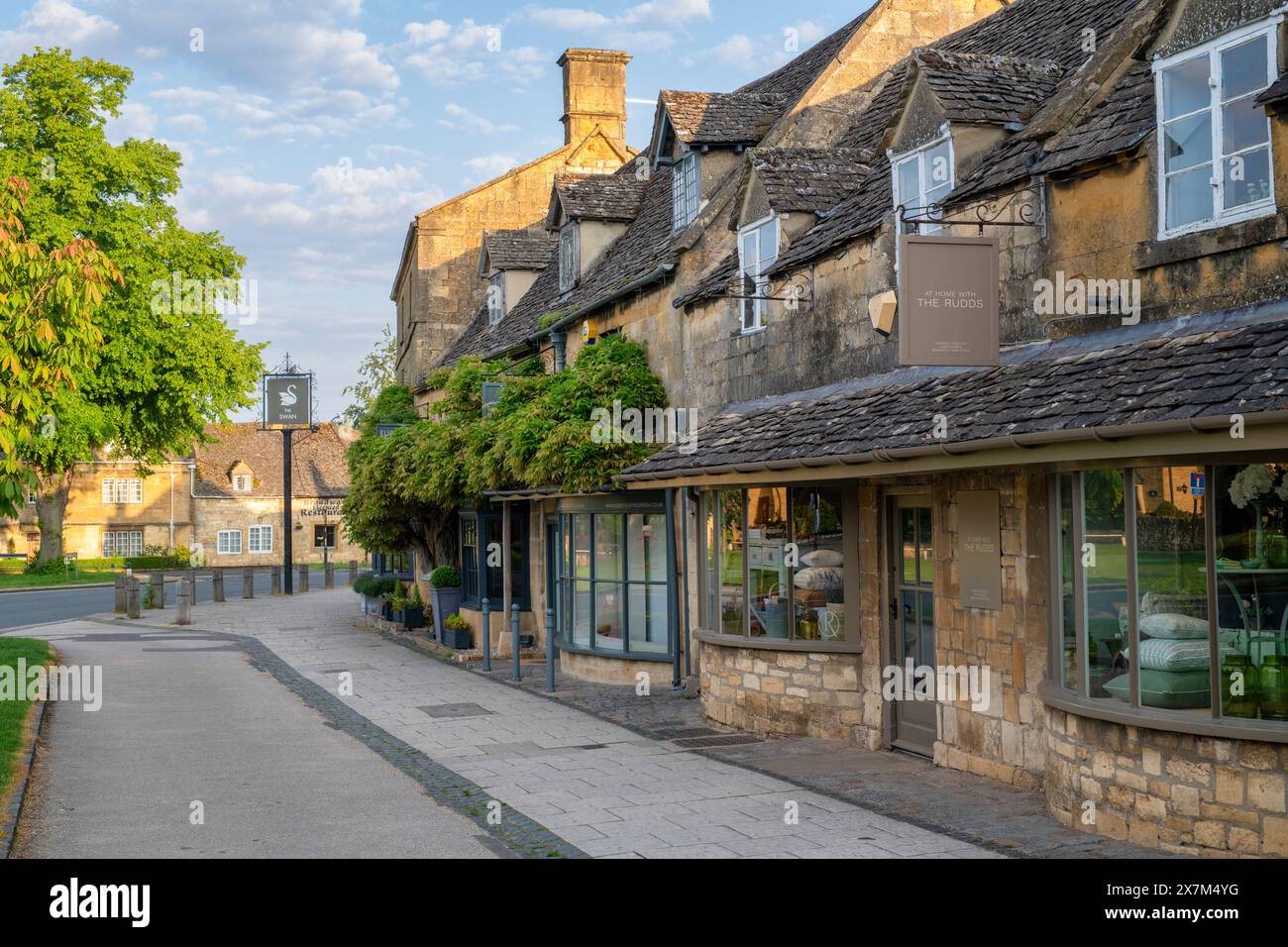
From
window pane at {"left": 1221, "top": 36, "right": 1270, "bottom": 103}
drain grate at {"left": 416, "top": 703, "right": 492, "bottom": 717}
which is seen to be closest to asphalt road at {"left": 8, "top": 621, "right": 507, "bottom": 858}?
drain grate at {"left": 416, "top": 703, "right": 492, "bottom": 717}

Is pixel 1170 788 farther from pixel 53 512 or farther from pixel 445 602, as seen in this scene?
pixel 53 512

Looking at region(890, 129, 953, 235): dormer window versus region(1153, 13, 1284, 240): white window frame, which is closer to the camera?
region(1153, 13, 1284, 240): white window frame

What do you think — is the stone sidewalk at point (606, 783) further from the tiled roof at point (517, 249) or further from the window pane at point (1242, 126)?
the tiled roof at point (517, 249)

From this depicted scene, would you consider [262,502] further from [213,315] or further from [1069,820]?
[1069,820]

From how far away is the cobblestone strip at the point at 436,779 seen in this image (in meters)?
8.80

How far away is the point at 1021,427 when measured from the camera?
848 cm

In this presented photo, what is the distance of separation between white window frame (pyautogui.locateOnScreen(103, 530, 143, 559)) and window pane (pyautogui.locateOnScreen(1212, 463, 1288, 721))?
→ 68.3 m

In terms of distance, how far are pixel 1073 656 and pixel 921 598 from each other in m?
2.87

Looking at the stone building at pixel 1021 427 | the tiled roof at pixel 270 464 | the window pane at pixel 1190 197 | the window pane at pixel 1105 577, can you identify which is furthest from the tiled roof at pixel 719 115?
the tiled roof at pixel 270 464

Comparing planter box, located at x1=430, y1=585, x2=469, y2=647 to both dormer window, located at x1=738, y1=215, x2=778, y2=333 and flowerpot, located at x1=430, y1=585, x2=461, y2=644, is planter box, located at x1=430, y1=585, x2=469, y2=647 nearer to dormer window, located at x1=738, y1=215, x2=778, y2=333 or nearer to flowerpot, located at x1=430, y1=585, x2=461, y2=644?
flowerpot, located at x1=430, y1=585, x2=461, y2=644

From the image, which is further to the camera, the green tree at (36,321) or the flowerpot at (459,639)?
the flowerpot at (459,639)

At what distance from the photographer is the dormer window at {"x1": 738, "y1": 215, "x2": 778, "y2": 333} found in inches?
591

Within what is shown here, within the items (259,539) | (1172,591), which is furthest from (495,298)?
(259,539)

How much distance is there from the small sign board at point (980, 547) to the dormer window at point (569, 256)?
1418cm
